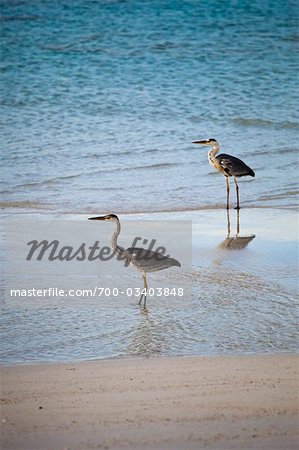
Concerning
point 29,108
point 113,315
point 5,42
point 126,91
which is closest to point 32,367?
point 113,315

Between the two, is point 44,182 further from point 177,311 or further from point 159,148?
point 177,311

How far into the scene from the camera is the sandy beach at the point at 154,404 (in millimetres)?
4301

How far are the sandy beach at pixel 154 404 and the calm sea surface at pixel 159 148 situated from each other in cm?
36

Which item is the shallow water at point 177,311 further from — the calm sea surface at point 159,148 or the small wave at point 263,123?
the small wave at point 263,123

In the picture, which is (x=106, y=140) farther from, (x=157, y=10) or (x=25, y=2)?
(x=25, y=2)

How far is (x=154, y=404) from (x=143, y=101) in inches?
459

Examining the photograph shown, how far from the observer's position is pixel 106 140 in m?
13.6

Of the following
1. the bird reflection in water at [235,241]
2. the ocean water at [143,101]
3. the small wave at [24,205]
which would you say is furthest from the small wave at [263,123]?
the bird reflection in water at [235,241]

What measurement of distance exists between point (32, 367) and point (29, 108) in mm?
10670

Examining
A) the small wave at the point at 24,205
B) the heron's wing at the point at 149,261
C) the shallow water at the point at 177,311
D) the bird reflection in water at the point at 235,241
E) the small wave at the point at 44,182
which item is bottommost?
the small wave at the point at 44,182

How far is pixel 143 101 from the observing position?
16.0m

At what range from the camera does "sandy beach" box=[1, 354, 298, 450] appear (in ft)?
14.1

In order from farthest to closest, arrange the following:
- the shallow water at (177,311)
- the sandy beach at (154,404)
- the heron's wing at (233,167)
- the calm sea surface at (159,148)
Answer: the heron's wing at (233,167), the calm sea surface at (159,148), the shallow water at (177,311), the sandy beach at (154,404)

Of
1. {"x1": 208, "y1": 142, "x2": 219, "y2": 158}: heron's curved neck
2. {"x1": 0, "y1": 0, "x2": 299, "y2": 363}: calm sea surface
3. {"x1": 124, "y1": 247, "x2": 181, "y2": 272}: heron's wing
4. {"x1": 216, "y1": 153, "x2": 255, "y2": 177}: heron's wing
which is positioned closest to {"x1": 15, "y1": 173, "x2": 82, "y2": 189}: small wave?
{"x1": 0, "y1": 0, "x2": 299, "y2": 363}: calm sea surface
